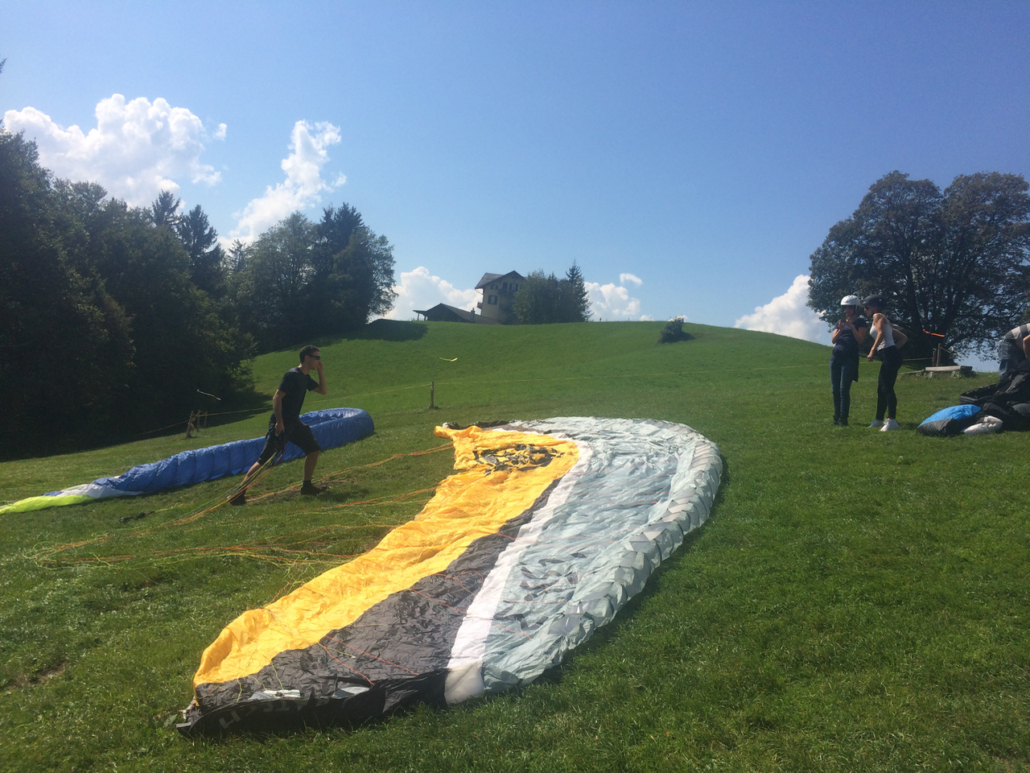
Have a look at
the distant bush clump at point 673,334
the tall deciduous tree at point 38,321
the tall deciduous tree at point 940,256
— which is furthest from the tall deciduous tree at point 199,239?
the tall deciduous tree at point 940,256

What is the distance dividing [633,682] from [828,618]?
1.43 metres

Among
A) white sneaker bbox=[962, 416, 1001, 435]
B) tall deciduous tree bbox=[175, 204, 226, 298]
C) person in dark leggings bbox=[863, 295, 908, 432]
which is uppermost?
tall deciduous tree bbox=[175, 204, 226, 298]

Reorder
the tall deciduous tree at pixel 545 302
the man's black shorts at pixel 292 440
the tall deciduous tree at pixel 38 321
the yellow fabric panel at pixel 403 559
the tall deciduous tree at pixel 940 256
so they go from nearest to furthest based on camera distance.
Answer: the yellow fabric panel at pixel 403 559 → the man's black shorts at pixel 292 440 → the tall deciduous tree at pixel 38 321 → the tall deciduous tree at pixel 940 256 → the tall deciduous tree at pixel 545 302

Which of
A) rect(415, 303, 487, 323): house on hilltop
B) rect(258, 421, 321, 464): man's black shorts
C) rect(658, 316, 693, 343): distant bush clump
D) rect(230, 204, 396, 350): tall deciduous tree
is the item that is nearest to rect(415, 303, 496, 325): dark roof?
rect(415, 303, 487, 323): house on hilltop

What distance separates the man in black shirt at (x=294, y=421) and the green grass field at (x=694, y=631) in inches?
17.9

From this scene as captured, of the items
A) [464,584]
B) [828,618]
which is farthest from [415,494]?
[828,618]

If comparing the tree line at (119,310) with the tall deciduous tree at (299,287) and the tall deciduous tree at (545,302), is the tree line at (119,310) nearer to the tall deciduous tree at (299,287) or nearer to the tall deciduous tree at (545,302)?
the tall deciduous tree at (299,287)

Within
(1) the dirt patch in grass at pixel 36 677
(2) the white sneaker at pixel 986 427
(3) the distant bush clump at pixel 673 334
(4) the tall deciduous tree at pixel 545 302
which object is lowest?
(1) the dirt patch in grass at pixel 36 677

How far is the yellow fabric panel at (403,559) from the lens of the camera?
3854 mm

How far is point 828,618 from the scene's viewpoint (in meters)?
3.73

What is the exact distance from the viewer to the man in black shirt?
834 centimetres

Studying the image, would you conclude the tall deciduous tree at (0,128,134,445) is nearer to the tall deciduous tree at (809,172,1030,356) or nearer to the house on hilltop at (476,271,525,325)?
the tall deciduous tree at (809,172,1030,356)

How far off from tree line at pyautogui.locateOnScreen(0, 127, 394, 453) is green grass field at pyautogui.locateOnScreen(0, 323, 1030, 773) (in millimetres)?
22022

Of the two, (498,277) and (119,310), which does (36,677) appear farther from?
(498,277)
